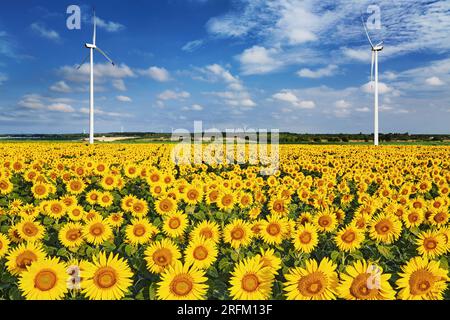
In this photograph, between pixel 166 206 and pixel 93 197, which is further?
pixel 93 197

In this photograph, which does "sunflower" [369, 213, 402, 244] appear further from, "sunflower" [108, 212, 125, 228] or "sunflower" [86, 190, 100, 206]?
"sunflower" [86, 190, 100, 206]

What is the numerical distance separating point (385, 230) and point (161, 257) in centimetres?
310

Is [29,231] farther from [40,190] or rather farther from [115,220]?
[40,190]

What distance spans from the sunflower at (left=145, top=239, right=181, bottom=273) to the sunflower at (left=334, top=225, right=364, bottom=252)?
2102 millimetres

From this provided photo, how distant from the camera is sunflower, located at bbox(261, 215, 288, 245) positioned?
480cm

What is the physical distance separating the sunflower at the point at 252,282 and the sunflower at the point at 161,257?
80 centimetres

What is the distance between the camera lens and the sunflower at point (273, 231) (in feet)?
15.8

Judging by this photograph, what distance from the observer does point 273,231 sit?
4859mm

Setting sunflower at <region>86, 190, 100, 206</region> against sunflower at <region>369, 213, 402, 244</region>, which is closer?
sunflower at <region>369, 213, 402, 244</region>

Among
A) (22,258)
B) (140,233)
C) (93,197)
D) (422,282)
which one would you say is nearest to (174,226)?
(140,233)

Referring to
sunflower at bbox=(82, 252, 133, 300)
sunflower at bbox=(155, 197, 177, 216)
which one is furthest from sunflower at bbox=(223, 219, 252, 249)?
sunflower at bbox=(155, 197, 177, 216)

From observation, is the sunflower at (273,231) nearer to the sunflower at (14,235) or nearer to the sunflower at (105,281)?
the sunflower at (105,281)

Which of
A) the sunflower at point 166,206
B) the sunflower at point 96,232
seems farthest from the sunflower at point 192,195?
the sunflower at point 96,232
